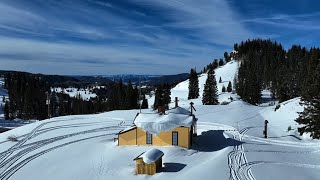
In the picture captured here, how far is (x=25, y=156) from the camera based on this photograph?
36.7 metres

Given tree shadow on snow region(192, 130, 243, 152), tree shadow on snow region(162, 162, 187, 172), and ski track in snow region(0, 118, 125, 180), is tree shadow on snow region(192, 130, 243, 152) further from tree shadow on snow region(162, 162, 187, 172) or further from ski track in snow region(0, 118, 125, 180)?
ski track in snow region(0, 118, 125, 180)

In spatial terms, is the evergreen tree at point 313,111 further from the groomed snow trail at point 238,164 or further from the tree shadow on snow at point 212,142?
the tree shadow on snow at point 212,142

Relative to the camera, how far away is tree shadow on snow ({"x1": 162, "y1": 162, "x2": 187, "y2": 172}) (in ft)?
101

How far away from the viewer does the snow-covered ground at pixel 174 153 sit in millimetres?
29941

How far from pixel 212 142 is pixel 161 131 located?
7082 millimetres

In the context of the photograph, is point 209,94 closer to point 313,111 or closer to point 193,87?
point 193,87

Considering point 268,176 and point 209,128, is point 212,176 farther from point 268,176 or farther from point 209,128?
point 209,128

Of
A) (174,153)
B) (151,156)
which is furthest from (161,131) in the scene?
(151,156)

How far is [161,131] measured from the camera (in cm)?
3922

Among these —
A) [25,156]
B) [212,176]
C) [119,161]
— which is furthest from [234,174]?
[25,156]

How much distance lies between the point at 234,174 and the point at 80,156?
1568 centimetres

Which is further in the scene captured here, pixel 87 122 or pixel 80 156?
pixel 87 122

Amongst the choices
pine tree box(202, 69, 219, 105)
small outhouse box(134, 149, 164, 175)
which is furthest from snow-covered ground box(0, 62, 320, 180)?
pine tree box(202, 69, 219, 105)

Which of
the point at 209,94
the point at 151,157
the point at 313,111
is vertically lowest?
the point at 151,157
